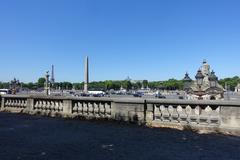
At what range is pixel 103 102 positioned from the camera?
1497cm

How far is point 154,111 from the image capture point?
13.4 metres

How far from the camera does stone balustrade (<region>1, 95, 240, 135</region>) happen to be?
11.5 meters

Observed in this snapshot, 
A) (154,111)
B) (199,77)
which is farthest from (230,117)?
(199,77)

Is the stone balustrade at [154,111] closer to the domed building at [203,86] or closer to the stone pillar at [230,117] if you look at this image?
the stone pillar at [230,117]

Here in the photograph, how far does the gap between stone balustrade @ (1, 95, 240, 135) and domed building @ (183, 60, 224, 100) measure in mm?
17632

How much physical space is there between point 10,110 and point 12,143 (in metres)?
10.8

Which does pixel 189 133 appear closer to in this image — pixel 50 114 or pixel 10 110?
pixel 50 114

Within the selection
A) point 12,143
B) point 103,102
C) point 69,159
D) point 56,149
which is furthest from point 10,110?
point 69,159

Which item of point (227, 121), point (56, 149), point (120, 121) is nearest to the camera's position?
point (56, 149)

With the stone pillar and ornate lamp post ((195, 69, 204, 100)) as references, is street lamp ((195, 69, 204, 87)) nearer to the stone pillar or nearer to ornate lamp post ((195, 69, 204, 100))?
ornate lamp post ((195, 69, 204, 100))

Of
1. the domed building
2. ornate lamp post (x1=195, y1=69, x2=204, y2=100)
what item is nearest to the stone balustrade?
the domed building

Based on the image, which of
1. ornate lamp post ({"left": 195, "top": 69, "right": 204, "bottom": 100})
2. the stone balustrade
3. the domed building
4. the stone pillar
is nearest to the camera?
the stone pillar

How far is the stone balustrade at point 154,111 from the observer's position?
1146 centimetres

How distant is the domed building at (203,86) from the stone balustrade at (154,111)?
17.6 meters
